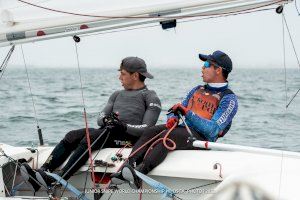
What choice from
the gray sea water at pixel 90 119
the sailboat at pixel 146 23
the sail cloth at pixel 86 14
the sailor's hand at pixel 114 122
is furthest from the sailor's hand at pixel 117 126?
the gray sea water at pixel 90 119

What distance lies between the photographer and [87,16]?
3773 millimetres

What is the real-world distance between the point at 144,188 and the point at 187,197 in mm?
281

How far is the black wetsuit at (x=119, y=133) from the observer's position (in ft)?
13.3

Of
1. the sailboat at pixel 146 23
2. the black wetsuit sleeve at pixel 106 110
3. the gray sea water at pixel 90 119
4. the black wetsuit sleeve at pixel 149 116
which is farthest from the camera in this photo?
the gray sea water at pixel 90 119

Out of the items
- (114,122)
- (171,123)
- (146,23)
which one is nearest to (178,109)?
(171,123)

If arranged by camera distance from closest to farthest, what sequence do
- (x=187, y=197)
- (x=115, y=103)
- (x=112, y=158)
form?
(x=187, y=197)
(x=112, y=158)
(x=115, y=103)

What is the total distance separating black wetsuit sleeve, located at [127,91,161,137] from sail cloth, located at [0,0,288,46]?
669 millimetres

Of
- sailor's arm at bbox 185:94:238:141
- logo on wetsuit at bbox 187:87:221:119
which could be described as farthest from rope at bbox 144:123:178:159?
logo on wetsuit at bbox 187:87:221:119

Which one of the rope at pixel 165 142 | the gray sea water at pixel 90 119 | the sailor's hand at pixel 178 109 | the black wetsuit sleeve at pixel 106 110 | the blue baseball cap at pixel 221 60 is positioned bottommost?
the gray sea water at pixel 90 119

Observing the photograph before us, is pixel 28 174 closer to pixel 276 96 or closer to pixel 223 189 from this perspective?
pixel 223 189

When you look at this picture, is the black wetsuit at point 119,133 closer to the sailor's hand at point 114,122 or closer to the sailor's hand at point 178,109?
the sailor's hand at point 114,122

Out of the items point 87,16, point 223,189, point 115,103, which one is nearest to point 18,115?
point 115,103

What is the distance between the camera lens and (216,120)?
3.92 m

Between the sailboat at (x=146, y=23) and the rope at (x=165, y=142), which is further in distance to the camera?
the rope at (x=165, y=142)
